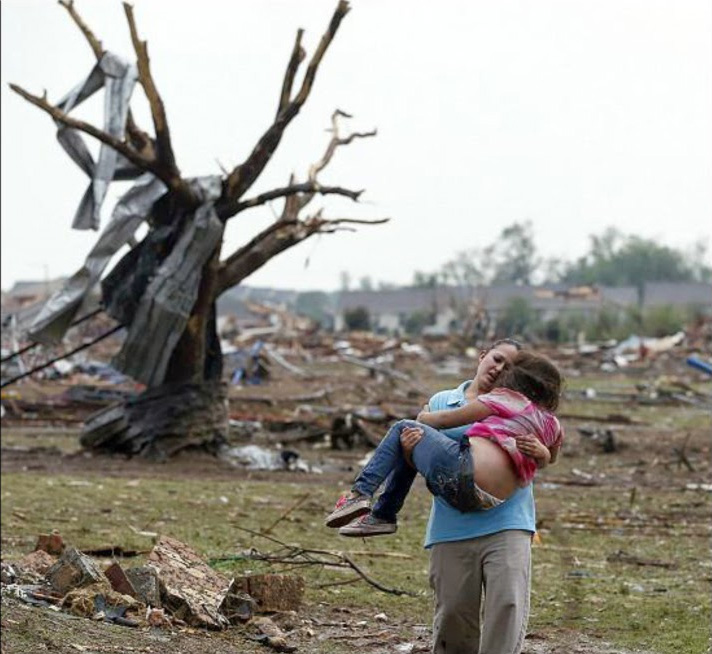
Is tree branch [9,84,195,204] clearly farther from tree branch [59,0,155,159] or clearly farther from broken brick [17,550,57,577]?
broken brick [17,550,57,577]

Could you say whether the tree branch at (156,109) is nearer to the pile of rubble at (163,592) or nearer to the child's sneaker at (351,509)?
the pile of rubble at (163,592)

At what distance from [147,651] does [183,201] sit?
1194cm

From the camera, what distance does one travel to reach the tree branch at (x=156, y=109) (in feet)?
56.7

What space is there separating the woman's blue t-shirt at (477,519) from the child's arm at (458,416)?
0.06 meters

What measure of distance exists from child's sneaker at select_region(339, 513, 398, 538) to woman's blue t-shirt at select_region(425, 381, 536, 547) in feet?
0.64

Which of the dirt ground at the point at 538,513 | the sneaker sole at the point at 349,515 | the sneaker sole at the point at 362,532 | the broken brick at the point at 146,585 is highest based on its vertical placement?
the sneaker sole at the point at 349,515

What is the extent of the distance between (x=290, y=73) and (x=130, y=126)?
2215mm

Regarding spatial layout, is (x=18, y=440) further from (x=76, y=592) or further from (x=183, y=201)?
(x=76, y=592)

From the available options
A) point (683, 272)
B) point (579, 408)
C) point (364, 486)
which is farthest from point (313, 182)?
point (683, 272)

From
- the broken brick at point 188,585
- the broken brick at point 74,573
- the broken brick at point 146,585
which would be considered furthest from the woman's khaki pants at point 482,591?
the broken brick at point 74,573

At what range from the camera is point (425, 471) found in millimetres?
5418

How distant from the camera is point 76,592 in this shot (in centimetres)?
762

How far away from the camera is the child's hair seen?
551 centimetres

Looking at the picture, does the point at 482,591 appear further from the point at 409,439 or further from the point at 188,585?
the point at 188,585
